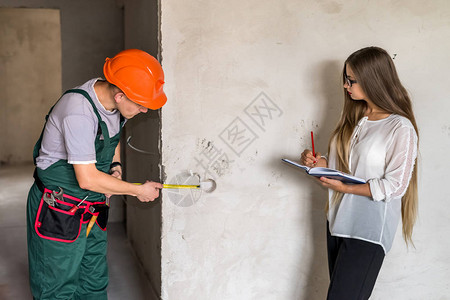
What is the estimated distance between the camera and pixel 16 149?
8.57 m

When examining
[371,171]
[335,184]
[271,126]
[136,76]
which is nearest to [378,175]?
[371,171]

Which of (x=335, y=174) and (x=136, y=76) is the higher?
(x=136, y=76)

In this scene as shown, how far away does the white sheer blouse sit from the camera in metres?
1.94

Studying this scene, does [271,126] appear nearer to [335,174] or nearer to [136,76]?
[335,174]

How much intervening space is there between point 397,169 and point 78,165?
4.33 feet

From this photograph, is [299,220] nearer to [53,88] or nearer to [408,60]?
[408,60]

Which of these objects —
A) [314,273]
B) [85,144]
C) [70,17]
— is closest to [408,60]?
[314,273]

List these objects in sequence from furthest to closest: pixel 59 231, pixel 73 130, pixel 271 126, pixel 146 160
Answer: pixel 146 160
pixel 271 126
pixel 59 231
pixel 73 130

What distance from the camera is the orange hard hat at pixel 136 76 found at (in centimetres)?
186

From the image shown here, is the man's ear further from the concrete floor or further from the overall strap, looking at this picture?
the concrete floor

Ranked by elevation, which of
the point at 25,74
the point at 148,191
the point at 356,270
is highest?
the point at 25,74

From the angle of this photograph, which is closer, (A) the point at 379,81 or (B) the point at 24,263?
(A) the point at 379,81

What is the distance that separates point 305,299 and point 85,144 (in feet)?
5.22

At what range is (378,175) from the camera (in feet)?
6.59
